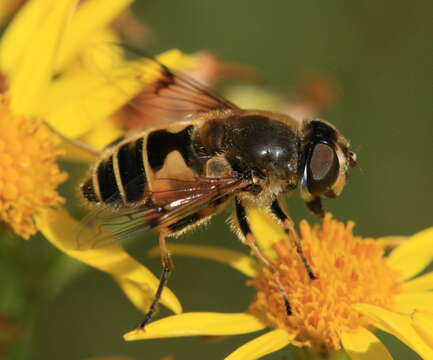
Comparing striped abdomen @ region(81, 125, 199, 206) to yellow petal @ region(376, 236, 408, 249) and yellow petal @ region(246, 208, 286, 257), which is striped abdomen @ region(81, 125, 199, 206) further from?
yellow petal @ region(376, 236, 408, 249)

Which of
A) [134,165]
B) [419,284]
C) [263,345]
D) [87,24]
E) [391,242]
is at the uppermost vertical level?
[87,24]

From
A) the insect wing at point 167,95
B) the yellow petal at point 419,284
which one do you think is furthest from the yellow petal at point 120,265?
the yellow petal at point 419,284

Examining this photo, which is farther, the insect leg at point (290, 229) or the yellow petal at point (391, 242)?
the yellow petal at point (391, 242)

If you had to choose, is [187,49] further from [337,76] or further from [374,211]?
[374,211]

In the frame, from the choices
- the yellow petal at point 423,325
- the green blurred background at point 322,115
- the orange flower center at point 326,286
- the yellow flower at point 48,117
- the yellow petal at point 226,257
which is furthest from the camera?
the green blurred background at point 322,115

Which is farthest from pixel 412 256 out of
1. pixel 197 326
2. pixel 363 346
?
pixel 197 326

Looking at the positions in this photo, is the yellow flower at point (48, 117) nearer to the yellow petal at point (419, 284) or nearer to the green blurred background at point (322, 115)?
the yellow petal at point (419, 284)

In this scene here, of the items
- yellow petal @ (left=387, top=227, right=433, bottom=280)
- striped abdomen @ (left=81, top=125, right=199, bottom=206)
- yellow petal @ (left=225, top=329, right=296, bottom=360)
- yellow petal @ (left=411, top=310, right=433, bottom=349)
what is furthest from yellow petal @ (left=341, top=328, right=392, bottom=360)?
striped abdomen @ (left=81, top=125, right=199, bottom=206)

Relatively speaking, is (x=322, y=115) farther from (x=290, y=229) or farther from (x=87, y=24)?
(x=290, y=229)
